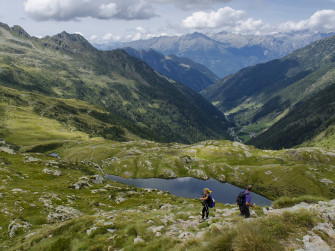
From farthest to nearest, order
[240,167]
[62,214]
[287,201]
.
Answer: [240,167], [62,214], [287,201]

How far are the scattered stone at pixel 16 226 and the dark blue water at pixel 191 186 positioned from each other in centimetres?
11001

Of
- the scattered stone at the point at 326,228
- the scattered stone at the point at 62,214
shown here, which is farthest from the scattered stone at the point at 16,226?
the scattered stone at the point at 326,228

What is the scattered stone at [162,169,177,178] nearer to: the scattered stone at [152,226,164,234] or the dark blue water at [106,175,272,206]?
the dark blue water at [106,175,272,206]

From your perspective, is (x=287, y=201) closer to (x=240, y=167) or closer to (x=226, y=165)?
(x=226, y=165)

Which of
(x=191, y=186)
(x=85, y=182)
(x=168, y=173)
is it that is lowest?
(x=191, y=186)

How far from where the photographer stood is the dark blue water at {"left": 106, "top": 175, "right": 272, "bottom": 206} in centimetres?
13675

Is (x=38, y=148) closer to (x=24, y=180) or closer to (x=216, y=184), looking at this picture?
(x=24, y=180)

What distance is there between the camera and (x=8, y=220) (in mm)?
34312

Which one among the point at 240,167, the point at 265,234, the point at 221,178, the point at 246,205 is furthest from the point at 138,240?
the point at 240,167

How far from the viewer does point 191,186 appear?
490 ft

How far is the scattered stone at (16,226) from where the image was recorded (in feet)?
101

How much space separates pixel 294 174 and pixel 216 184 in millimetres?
52313

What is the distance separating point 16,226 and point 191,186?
127 metres

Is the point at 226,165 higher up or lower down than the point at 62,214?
lower down
